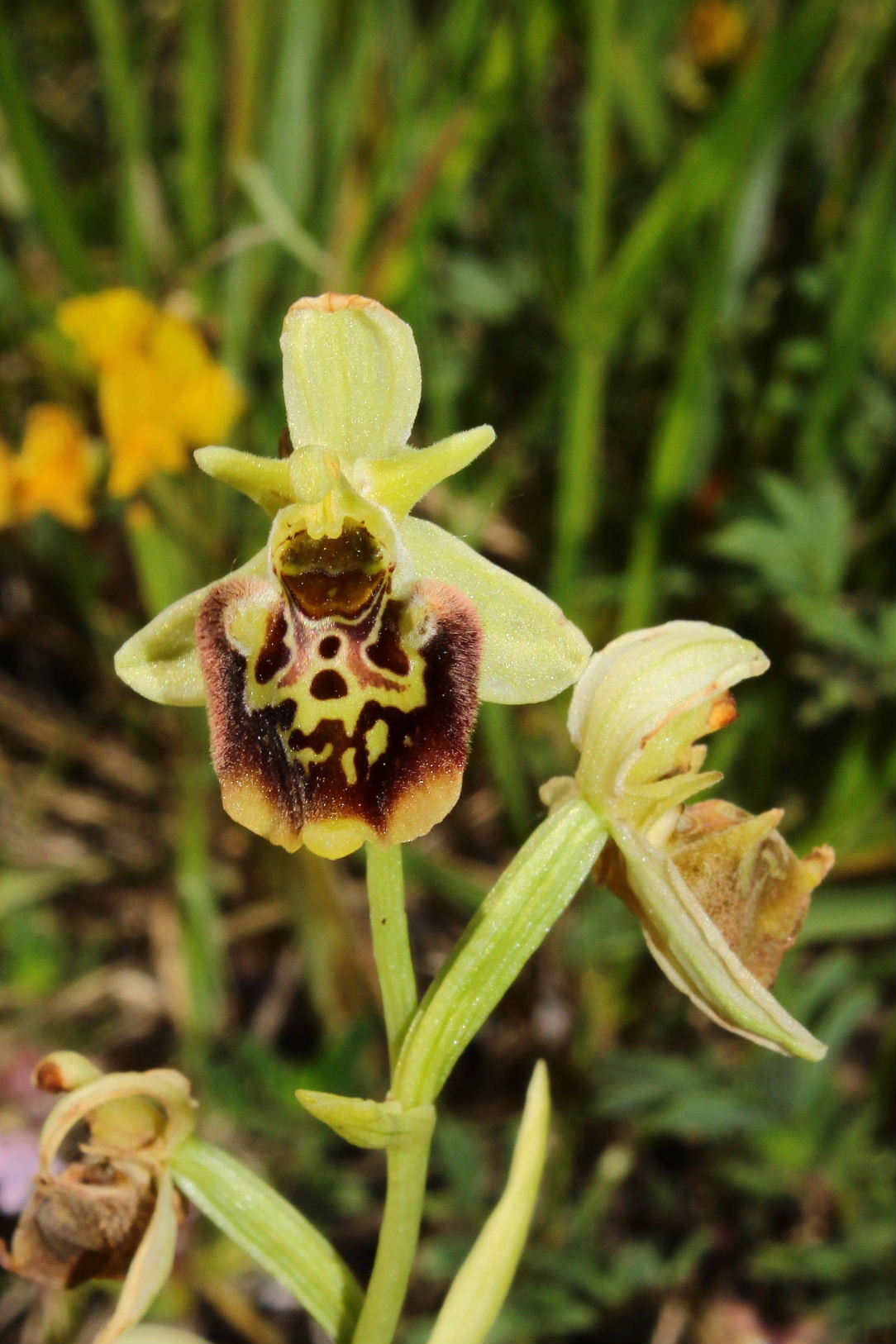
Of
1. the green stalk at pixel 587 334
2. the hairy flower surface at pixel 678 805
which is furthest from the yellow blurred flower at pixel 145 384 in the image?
the hairy flower surface at pixel 678 805

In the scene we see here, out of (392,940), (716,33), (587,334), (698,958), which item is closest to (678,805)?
(698,958)

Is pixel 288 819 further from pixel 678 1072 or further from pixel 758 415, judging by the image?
pixel 758 415

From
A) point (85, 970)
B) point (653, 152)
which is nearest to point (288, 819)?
point (85, 970)

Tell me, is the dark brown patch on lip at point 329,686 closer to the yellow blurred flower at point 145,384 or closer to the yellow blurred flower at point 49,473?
the yellow blurred flower at point 145,384

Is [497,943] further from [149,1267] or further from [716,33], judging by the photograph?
[716,33]

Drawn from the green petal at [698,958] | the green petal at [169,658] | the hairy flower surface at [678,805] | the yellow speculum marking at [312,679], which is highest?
the green petal at [169,658]

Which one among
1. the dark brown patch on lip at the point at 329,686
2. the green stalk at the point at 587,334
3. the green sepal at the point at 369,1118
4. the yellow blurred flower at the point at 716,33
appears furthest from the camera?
the yellow blurred flower at the point at 716,33

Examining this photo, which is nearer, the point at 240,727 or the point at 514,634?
the point at 240,727
